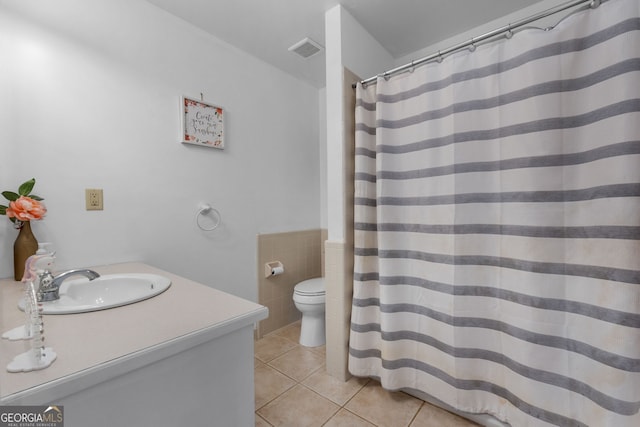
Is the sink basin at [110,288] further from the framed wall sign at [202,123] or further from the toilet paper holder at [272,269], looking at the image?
the toilet paper holder at [272,269]

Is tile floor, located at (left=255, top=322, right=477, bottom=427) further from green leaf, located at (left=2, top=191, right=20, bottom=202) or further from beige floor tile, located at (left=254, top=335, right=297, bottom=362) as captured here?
green leaf, located at (left=2, top=191, right=20, bottom=202)

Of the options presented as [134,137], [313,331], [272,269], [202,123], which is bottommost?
[313,331]

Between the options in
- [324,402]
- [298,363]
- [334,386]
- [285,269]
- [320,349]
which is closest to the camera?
[324,402]

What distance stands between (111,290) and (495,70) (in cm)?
192

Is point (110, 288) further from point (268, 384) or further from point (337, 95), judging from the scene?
point (337, 95)

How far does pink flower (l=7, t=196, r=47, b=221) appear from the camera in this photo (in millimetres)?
1045

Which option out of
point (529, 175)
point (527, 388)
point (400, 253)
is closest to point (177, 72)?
point (400, 253)

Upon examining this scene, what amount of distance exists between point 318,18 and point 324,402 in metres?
2.31

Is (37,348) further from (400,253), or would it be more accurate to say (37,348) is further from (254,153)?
(254,153)

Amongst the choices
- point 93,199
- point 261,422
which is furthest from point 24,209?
point 261,422

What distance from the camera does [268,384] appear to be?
61.6 inches

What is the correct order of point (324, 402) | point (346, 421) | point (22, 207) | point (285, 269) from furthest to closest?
point (285, 269), point (324, 402), point (346, 421), point (22, 207)

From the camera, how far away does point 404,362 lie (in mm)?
1405

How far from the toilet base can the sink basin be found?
120 cm
